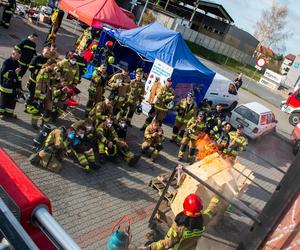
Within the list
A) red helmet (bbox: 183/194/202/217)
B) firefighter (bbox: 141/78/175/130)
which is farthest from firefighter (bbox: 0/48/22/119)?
red helmet (bbox: 183/194/202/217)

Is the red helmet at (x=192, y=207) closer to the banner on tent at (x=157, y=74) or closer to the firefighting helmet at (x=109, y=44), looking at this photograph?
the banner on tent at (x=157, y=74)

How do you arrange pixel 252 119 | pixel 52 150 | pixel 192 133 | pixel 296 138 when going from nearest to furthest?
pixel 52 150 → pixel 192 133 → pixel 252 119 → pixel 296 138

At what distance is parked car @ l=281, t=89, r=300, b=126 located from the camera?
23352 millimetres

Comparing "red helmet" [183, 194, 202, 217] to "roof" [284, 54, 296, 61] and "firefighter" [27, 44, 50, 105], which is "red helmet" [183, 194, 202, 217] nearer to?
"firefighter" [27, 44, 50, 105]

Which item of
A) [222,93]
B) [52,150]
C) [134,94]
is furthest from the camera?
[222,93]

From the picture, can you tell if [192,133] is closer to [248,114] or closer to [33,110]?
[33,110]

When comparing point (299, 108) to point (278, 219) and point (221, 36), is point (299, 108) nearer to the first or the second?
point (278, 219)

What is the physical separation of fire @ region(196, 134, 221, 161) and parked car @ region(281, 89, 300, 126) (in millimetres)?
14102

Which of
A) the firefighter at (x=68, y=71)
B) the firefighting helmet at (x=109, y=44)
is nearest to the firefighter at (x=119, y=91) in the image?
the firefighter at (x=68, y=71)

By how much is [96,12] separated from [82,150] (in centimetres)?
963

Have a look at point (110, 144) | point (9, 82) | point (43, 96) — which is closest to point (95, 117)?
point (110, 144)

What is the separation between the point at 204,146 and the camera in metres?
10.8

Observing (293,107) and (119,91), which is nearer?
(119,91)

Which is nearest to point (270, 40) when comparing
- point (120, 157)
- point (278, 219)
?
point (120, 157)
